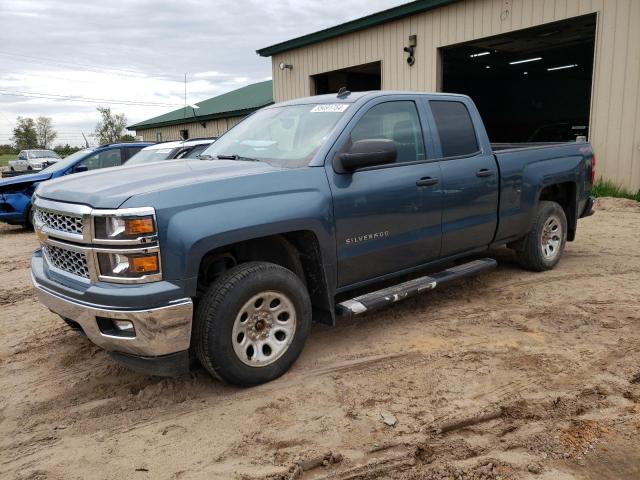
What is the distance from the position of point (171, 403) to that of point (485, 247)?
3.34 meters

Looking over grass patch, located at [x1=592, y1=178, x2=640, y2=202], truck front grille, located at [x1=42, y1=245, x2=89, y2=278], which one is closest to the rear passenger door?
truck front grille, located at [x1=42, y1=245, x2=89, y2=278]

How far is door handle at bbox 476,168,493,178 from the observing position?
4.98 meters

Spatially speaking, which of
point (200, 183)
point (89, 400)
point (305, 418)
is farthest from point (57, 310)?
point (305, 418)

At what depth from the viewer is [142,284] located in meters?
3.06

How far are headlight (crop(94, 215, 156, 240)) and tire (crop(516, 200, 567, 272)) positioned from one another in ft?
14.1

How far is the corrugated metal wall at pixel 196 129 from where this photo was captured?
88.1ft

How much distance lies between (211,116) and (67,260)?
25002mm

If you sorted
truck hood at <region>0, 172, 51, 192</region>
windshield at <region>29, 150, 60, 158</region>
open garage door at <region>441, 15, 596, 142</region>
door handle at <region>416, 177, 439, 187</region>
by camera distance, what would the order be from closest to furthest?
1. door handle at <region>416, 177, 439, 187</region>
2. truck hood at <region>0, 172, 51, 192</region>
3. open garage door at <region>441, 15, 596, 142</region>
4. windshield at <region>29, 150, 60, 158</region>

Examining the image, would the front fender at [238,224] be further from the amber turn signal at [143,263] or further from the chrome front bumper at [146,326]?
the chrome front bumper at [146,326]

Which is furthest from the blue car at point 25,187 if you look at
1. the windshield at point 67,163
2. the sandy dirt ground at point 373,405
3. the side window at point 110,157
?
the sandy dirt ground at point 373,405

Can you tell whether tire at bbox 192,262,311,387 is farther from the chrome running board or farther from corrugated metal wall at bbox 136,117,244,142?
corrugated metal wall at bbox 136,117,244,142

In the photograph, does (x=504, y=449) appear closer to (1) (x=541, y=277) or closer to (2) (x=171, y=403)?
(2) (x=171, y=403)

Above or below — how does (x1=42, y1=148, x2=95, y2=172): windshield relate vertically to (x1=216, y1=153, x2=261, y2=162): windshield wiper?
below

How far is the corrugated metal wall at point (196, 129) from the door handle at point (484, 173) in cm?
1983
